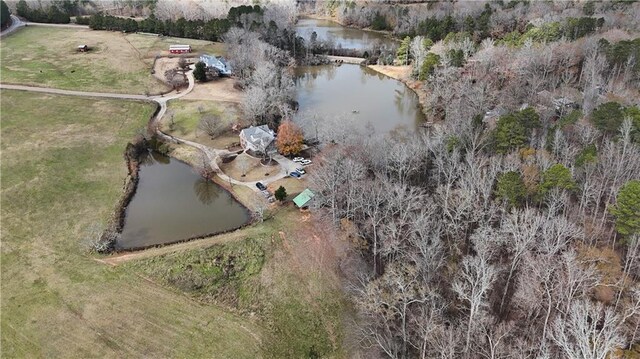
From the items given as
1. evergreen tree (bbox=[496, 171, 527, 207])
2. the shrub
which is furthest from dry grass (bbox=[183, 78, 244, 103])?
evergreen tree (bbox=[496, 171, 527, 207])

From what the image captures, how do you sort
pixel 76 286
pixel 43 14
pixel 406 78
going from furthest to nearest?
pixel 43 14 → pixel 406 78 → pixel 76 286

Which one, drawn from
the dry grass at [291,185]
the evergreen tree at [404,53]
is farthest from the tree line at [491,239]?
the evergreen tree at [404,53]

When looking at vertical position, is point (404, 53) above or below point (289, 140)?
above

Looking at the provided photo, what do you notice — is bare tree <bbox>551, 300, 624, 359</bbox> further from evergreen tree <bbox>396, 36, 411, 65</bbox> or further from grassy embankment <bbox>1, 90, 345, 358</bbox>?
evergreen tree <bbox>396, 36, 411, 65</bbox>

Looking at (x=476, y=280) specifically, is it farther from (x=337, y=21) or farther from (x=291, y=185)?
(x=337, y=21)

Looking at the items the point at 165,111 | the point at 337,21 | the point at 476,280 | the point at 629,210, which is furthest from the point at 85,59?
the point at 629,210

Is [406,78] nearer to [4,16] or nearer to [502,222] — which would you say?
[502,222]

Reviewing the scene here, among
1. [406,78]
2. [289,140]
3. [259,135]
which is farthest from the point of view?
[406,78]

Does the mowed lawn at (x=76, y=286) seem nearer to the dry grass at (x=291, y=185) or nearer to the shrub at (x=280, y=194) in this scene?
the shrub at (x=280, y=194)

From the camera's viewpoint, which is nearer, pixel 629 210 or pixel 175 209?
pixel 629 210

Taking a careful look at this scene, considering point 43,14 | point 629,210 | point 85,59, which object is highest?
point 43,14
